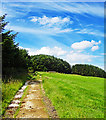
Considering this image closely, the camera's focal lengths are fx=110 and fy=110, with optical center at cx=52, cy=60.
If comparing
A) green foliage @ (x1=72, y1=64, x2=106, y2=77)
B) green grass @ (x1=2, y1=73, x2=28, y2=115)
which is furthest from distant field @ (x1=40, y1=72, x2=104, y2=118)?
green foliage @ (x1=72, y1=64, x2=106, y2=77)

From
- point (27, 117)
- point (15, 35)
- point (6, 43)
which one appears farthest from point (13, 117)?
point (15, 35)

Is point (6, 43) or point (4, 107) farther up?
point (6, 43)

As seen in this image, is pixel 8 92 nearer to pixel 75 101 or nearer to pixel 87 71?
pixel 75 101

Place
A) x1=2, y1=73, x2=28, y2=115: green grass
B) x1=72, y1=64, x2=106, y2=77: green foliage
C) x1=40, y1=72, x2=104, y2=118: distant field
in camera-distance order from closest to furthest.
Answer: x1=40, y1=72, x2=104, y2=118: distant field < x1=2, y1=73, x2=28, y2=115: green grass < x1=72, y1=64, x2=106, y2=77: green foliage

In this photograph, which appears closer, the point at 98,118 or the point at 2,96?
the point at 98,118

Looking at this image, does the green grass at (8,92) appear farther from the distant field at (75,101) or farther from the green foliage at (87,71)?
the green foliage at (87,71)

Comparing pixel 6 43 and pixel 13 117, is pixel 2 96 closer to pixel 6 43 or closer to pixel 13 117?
pixel 13 117

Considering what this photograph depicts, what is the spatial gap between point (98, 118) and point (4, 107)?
182 inches

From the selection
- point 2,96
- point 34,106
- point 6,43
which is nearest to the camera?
point 34,106

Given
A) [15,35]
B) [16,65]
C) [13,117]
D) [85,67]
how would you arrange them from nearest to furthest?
[13,117]
[15,35]
[16,65]
[85,67]

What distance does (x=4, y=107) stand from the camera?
5.54 metres

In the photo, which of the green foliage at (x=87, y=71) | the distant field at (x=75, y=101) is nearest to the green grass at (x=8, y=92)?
the distant field at (x=75, y=101)

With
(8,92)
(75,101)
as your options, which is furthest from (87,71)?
(8,92)

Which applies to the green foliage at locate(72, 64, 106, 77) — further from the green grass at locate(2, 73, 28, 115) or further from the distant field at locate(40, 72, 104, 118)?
the green grass at locate(2, 73, 28, 115)
